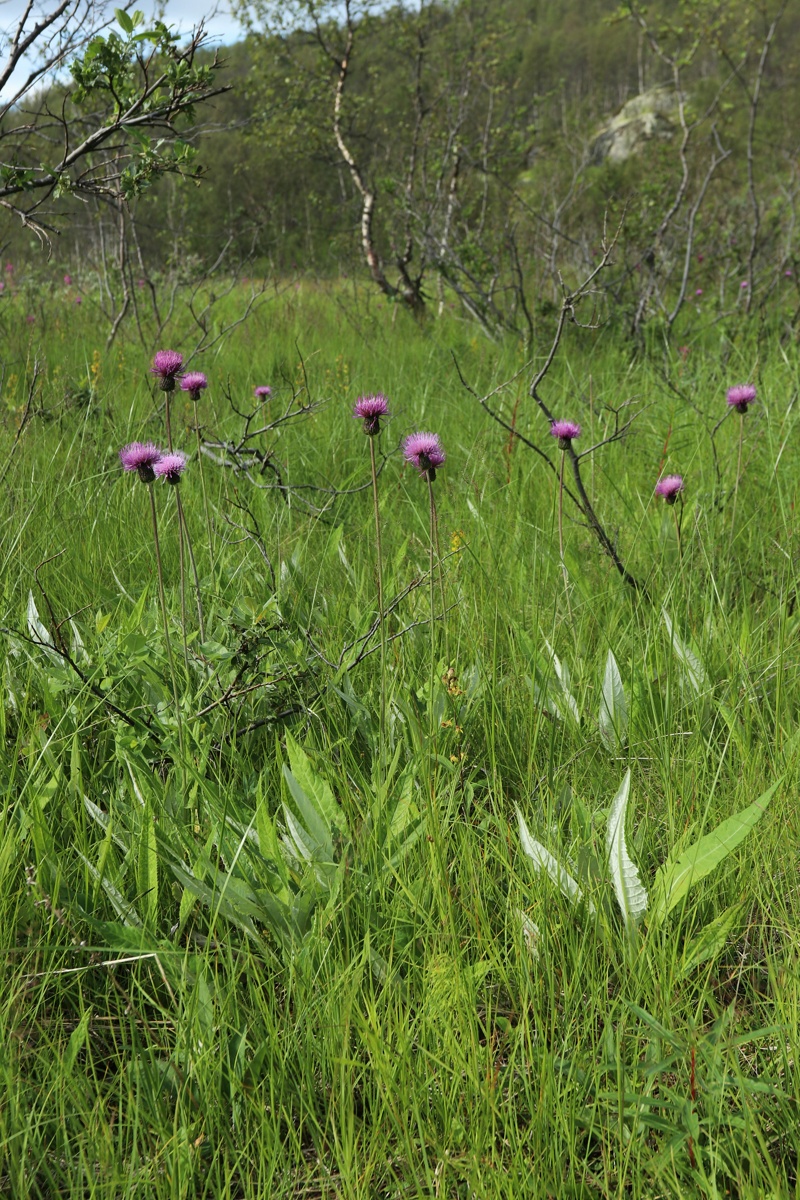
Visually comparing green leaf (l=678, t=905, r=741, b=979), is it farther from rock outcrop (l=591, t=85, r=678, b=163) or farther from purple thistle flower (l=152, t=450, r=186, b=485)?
rock outcrop (l=591, t=85, r=678, b=163)

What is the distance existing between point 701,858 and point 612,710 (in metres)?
0.48

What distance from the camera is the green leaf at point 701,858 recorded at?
1.27m

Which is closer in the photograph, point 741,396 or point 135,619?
point 135,619

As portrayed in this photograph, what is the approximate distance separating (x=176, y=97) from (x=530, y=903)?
2.18 metres

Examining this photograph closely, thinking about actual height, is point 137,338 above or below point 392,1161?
above

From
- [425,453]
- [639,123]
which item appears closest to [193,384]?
[425,453]

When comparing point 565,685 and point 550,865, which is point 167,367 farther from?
point 550,865

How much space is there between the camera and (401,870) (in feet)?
4.50

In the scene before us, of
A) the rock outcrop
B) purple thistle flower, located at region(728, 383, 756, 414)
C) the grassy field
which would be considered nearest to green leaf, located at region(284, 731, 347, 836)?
the grassy field

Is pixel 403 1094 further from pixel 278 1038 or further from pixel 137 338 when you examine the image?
pixel 137 338

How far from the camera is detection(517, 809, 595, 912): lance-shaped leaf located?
51.5 inches

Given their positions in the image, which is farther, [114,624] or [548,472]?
[548,472]

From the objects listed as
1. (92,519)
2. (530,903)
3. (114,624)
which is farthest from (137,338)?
(530,903)

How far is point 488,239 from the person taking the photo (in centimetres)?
788
